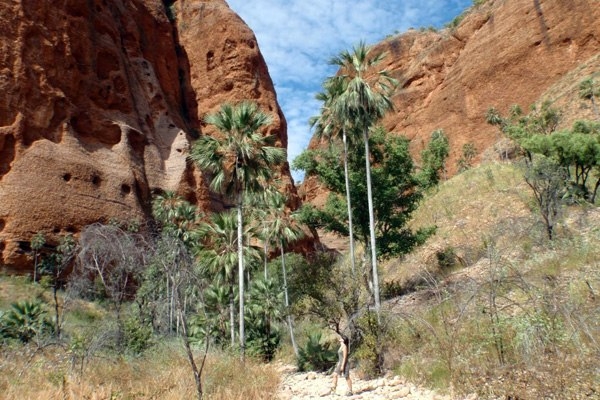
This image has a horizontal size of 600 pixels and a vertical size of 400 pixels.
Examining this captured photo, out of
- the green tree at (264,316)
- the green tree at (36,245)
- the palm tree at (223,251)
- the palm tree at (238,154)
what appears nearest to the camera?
the palm tree at (238,154)

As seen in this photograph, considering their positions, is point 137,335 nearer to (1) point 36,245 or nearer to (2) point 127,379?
(2) point 127,379

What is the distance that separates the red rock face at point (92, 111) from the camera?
34562mm

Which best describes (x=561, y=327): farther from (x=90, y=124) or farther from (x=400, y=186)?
(x=90, y=124)

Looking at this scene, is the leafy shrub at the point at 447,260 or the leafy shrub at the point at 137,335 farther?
the leafy shrub at the point at 447,260

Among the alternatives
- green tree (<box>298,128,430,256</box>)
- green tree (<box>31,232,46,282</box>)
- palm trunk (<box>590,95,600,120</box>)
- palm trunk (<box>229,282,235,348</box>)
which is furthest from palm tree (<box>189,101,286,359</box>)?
palm trunk (<box>590,95,600,120</box>)

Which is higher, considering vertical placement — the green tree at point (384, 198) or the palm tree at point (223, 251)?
the green tree at point (384, 198)

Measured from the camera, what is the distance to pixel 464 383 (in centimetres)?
930

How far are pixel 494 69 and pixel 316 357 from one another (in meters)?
53.6

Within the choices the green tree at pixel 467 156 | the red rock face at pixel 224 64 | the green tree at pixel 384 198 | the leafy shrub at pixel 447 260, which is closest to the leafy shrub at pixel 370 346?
the green tree at pixel 384 198

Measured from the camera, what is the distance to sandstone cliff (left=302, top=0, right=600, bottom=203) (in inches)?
2112

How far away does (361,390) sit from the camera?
474 inches

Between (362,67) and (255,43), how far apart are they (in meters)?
41.2

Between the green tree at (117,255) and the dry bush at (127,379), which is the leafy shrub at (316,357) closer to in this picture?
the dry bush at (127,379)

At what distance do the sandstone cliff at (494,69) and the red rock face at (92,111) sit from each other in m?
24.2
